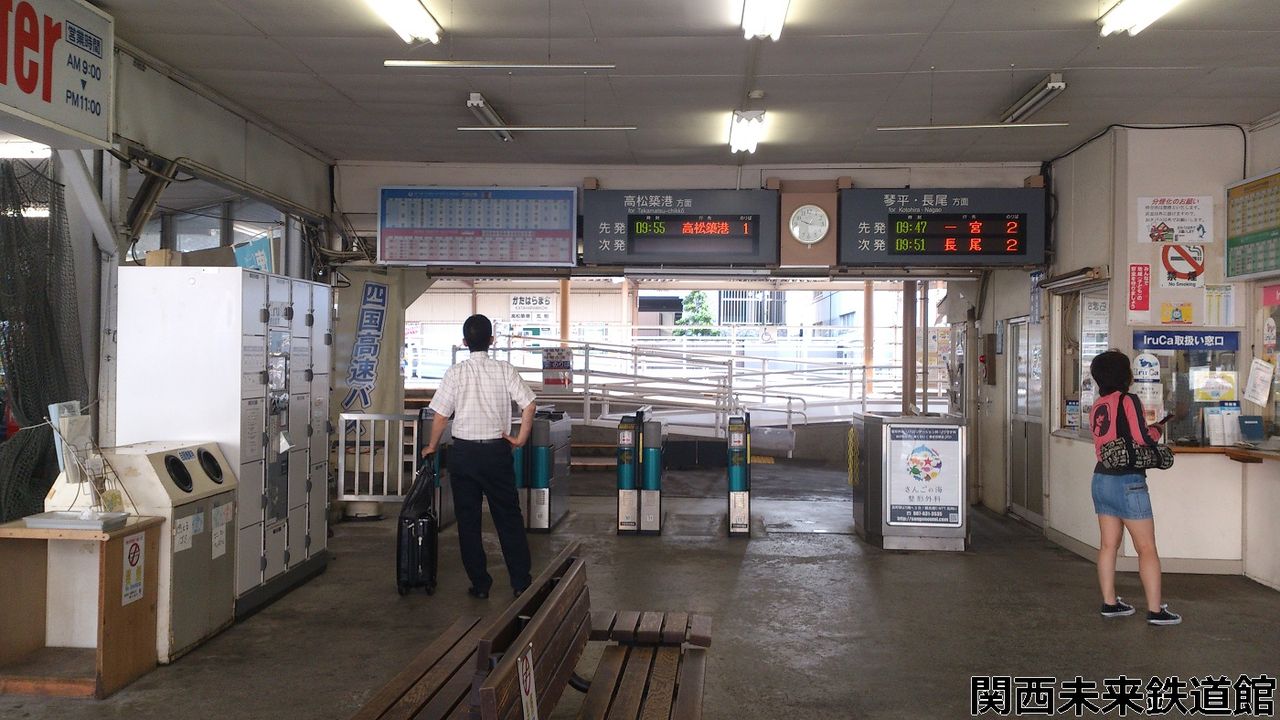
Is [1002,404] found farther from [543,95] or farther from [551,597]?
[551,597]

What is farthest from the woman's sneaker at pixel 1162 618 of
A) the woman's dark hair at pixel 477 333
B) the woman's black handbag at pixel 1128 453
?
the woman's dark hair at pixel 477 333

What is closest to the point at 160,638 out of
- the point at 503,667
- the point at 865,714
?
the point at 503,667

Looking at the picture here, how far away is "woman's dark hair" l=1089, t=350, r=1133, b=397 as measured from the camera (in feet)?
16.9

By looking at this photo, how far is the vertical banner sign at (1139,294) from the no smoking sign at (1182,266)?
4.5 inches

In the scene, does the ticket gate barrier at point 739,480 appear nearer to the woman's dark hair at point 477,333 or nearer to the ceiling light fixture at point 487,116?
the woman's dark hair at point 477,333

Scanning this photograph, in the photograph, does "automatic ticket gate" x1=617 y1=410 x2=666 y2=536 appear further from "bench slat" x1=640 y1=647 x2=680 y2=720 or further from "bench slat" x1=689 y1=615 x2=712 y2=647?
"bench slat" x1=640 y1=647 x2=680 y2=720

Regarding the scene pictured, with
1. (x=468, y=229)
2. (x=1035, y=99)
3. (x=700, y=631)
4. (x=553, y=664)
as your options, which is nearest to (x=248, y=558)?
(x=700, y=631)

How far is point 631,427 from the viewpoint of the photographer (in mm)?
7637

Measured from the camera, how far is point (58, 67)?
4465 millimetres

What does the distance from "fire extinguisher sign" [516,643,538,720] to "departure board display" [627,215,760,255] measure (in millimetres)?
5762

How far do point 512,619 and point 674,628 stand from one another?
1.17 m

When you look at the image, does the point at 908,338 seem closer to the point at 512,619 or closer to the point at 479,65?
the point at 479,65

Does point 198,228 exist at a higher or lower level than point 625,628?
higher

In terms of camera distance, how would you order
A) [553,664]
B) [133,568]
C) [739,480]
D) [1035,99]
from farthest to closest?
[739,480] < [1035,99] < [133,568] < [553,664]
